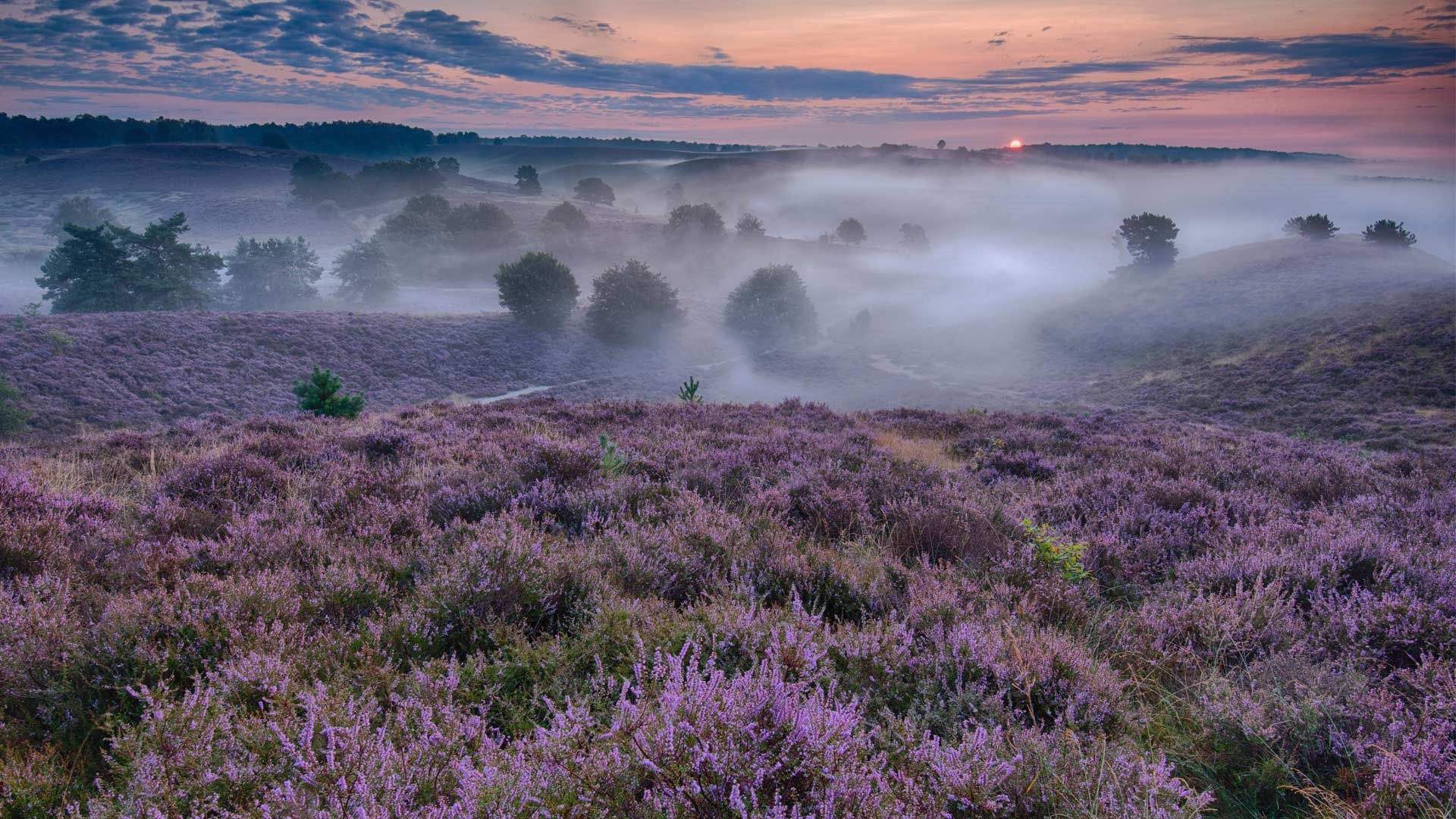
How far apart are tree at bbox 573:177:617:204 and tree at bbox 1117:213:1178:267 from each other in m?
87.3

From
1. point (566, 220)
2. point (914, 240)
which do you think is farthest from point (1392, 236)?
point (566, 220)

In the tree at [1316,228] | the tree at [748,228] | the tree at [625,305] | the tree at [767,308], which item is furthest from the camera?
the tree at [748,228]

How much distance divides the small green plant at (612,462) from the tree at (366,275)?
220 feet

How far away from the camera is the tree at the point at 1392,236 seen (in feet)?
179

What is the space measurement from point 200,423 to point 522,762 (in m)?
13.3

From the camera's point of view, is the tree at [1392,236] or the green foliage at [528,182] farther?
the green foliage at [528,182]

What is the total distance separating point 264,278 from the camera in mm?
61594

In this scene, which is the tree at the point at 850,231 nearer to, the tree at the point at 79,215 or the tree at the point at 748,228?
the tree at the point at 748,228

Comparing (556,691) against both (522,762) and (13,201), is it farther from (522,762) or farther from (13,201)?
(13,201)

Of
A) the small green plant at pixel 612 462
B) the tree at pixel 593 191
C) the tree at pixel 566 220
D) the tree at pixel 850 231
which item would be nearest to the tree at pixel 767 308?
the tree at pixel 566 220

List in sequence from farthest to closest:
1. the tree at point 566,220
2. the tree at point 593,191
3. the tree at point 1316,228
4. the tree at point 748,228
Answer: the tree at point 593,191, the tree at point 748,228, the tree at point 566,220, the tree at point 1316,228

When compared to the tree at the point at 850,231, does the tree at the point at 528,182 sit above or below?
above

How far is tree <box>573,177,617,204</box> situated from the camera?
11631cm

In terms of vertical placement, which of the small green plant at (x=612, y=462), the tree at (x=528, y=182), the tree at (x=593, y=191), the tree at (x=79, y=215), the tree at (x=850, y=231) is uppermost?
the tree at (x=528, y=182)
